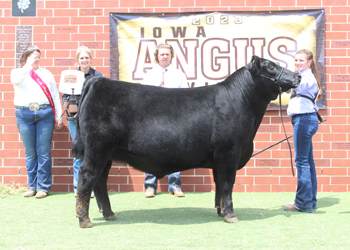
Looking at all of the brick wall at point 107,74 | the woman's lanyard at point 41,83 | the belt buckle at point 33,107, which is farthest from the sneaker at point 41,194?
the woman's lanyard at point 41,83

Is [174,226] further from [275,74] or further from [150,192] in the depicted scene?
[275,74]

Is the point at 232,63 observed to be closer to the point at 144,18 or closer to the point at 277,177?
the point at 144,18

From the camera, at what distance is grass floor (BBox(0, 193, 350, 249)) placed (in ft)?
9.60

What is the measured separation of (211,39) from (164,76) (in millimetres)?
1053

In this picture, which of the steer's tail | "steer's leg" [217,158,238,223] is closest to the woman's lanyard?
the steer's tail

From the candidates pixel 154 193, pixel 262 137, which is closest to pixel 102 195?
pixel 154 193

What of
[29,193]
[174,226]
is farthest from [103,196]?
[29,193]

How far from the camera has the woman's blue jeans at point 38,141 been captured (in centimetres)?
500

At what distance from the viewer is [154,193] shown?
512 centimetres

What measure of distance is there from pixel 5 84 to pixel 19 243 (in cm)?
328

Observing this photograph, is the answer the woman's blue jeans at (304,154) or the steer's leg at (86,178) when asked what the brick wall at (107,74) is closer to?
the woman's blue jeans at (304,154)

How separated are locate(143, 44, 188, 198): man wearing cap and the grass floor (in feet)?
0.94

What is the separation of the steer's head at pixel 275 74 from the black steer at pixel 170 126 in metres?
0.01

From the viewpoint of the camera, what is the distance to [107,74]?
551 cm
